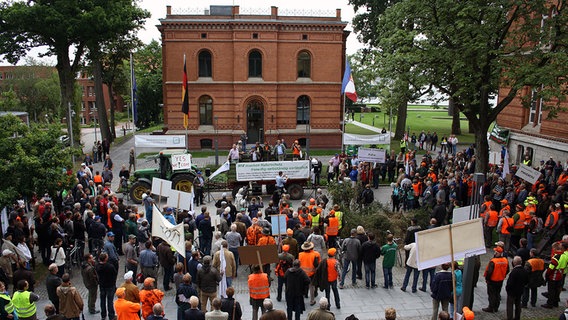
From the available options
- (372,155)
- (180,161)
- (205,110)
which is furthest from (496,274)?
(205,110)

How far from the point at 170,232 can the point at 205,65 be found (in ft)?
84.9

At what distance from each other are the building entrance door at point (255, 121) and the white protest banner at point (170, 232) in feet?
82.1

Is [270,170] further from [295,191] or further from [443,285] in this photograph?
[443,285]

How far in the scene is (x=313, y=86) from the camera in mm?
35219

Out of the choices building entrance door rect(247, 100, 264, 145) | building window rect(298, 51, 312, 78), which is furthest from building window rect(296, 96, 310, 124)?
building entrance door rect(247, 100, 264, 145)

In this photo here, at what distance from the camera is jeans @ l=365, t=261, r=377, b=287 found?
11547mm

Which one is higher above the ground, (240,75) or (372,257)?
(240,75)

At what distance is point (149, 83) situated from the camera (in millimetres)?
54312

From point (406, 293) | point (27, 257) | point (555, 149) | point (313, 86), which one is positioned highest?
point (313, 86)

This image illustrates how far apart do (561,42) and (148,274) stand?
1479cm

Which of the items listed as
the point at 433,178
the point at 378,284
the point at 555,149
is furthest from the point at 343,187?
the point at 555,149

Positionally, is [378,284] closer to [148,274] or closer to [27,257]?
[148,274]

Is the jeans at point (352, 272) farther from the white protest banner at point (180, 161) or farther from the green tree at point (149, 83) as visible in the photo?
the green tree at point (149, 83)

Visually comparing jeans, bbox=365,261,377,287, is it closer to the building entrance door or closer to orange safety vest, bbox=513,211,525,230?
orange safety vest, bbox=513,211,525,230
